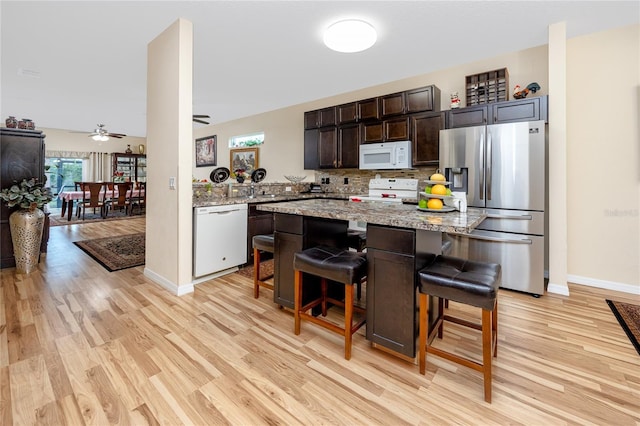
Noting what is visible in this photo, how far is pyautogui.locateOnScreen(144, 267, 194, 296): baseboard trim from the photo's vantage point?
2.77m

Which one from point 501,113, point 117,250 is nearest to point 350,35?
point 501,113

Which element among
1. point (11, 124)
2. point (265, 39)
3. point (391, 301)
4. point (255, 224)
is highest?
point (265, 39)

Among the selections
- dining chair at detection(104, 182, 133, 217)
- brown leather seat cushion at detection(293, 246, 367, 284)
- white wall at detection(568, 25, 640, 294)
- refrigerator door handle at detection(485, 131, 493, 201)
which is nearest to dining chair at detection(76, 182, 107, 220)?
dining chair at detection(104, 182, 133, 217)

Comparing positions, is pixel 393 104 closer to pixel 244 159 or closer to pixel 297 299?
pixel 297 299

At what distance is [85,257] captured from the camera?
398cm

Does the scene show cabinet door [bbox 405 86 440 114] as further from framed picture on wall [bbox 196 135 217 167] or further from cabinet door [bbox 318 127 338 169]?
framed picture on wall [bbox 196 135 217 167]

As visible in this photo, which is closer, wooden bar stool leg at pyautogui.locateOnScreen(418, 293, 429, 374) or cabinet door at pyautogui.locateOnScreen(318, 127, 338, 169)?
wooden bar stool leg at pyautogui.locateOnScreen(418, 293, 429, 374)

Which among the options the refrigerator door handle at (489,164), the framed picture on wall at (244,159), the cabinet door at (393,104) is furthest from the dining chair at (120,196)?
the refrigerator door handle at (489,164)

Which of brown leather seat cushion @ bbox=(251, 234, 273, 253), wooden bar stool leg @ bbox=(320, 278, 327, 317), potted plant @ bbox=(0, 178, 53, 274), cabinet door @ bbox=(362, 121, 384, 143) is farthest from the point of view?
cabinet door @ bbox=(362, 121, 384, 143)

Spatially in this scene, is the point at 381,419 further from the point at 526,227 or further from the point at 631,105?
the point at 631,105

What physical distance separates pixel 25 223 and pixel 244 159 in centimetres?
413

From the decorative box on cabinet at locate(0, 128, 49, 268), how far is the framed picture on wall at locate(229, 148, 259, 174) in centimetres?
349

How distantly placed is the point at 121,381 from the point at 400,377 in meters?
1.55

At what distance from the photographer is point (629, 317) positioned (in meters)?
2.34
